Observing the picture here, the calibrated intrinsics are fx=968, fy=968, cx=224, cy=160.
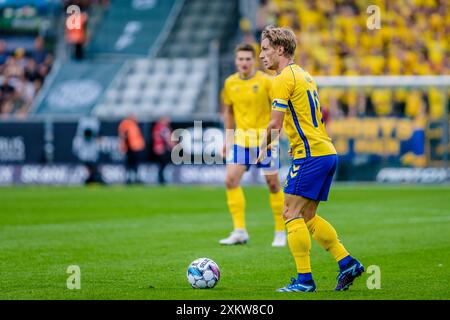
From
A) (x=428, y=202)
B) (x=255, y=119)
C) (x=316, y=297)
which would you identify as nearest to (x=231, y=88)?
(x=255, y=119)

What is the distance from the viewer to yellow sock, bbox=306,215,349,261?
27.0 feet

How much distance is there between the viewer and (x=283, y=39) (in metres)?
8.05

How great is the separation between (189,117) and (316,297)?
1853 cm

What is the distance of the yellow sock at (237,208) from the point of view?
12352 millimetres

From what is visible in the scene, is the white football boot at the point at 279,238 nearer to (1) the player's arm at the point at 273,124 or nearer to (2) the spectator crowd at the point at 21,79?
(1) the player's arm at the point at 273,124

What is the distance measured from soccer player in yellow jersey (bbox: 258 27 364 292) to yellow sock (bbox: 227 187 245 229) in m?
4.13

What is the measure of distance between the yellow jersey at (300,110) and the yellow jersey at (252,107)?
4.01 metres

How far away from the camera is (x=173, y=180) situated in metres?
26.1

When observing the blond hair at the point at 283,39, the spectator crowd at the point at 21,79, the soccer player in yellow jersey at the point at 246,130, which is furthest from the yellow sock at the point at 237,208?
the spectator crowd at the point at 21,79

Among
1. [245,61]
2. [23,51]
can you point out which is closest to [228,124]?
[245,61]

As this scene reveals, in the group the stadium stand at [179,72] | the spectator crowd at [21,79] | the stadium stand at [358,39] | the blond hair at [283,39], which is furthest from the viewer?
the spectator crowd at [21,79]

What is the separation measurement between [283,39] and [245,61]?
13.8ft

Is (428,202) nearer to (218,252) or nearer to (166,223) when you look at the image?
(166,223)

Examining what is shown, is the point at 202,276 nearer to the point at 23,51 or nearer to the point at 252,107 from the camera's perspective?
the point at 252,107
